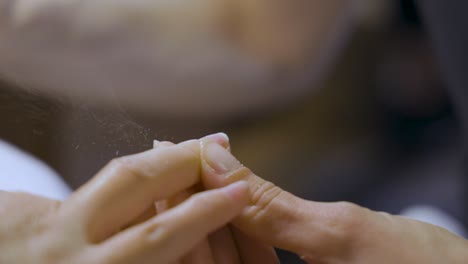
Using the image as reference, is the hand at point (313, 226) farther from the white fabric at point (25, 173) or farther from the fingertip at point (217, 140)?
the white fabric at point (25, 173)

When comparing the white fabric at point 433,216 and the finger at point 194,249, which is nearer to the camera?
the finger at point 194,249

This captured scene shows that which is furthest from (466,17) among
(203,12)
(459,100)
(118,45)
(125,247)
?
(125,247)

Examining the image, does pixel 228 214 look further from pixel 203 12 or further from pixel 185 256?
pixel 203 12

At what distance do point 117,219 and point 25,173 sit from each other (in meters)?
0.13

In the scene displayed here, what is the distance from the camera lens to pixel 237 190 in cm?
41

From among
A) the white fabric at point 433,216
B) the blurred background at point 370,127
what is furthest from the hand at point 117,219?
the white fabric at point 433,216

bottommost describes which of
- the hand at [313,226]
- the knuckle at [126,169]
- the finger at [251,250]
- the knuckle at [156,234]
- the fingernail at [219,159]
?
the finger at [251,250]

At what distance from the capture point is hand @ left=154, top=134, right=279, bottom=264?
416 mm

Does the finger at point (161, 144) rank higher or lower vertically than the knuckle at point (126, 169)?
lower

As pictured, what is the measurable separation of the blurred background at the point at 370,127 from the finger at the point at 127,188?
0.28 feet

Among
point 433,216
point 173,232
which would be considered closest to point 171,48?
point 173,232

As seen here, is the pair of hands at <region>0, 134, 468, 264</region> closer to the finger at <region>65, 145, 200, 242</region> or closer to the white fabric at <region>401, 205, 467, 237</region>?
the finger at <region>65, 145, 200, 242</region>

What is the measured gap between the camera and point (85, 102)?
430 mm

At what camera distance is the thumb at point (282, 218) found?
0.43 metres
